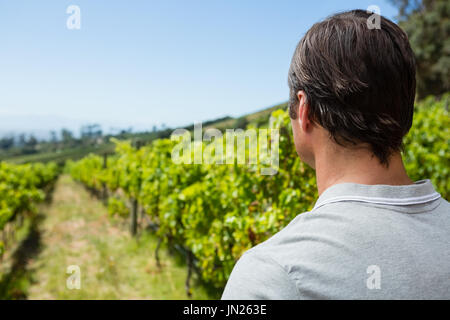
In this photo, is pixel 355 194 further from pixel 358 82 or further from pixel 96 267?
pixel 96 267

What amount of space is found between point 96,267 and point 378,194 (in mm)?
6887

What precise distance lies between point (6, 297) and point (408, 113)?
21.4 feet

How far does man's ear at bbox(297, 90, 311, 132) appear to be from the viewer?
2.90 ft

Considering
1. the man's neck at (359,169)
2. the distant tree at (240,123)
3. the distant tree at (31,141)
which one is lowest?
the man's neck at (359,169)

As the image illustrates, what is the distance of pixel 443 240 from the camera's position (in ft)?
2.31

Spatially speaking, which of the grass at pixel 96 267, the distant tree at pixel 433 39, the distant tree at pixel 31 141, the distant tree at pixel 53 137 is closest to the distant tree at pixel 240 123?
the grass at pixel 96 267

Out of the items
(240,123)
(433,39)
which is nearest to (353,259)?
(240,123)

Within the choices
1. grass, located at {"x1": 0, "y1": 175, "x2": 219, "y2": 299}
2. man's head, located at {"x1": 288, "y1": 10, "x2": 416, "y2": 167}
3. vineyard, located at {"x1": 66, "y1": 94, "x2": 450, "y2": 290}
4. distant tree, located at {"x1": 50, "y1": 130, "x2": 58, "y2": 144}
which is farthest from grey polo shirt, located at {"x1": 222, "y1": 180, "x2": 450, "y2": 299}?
distant tree, located at {"x1": 50, "y1": 130, "x2": 58, "y2": 144}

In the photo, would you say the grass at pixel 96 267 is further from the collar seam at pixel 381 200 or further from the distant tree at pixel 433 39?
the distant tree at pixel 433 39

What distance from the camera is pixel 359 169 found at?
81 cm

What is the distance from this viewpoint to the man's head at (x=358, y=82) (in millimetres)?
790
